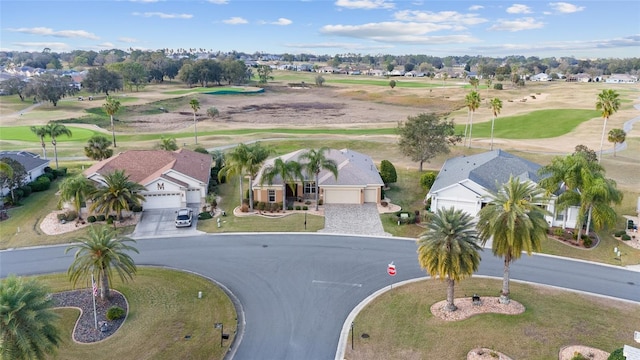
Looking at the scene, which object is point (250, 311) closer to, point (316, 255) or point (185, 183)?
point (316, 255)

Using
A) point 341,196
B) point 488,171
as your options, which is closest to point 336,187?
point 341,196

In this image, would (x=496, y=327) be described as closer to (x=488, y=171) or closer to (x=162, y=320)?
(x=162, y=320)

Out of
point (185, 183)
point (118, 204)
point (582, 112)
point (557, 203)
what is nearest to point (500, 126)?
point (582, 112)

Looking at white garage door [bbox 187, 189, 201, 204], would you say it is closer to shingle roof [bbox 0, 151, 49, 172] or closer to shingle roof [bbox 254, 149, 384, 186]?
shingle roof [bbox 254, 149, 384, 186]

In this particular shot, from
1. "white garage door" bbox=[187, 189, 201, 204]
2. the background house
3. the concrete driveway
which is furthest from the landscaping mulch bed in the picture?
the background house

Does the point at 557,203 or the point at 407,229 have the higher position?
the point at 557,203

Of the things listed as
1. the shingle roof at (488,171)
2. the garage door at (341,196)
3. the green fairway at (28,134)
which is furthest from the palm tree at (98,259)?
the green fairway at (28,134)
